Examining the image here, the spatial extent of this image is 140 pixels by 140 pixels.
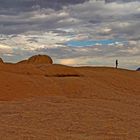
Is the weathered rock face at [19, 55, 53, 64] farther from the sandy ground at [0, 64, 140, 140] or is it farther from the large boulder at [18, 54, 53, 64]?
the sandy ground at [0, 64, 140, 140]

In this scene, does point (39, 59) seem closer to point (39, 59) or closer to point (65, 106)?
point (39, 59)

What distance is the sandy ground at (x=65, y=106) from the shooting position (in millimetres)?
12969

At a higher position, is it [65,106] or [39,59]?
[39,59]

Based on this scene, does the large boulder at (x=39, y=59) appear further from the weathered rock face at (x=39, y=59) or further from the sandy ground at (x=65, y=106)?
the sandy ground at (x=65, y=106)

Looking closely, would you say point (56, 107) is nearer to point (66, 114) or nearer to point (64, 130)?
point (66, 114)

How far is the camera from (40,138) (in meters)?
11.7

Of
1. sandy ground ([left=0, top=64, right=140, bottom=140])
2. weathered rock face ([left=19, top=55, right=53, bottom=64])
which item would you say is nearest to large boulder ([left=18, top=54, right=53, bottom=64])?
weathered rock face ([left=19, top=55, right=53, bottom=64])

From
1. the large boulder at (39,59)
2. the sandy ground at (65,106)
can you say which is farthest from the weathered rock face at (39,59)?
the sandy ground at (65,106)

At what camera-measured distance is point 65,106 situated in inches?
730

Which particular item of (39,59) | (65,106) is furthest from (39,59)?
(65,106)

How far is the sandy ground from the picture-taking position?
1297 centimetres

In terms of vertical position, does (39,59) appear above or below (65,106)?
above

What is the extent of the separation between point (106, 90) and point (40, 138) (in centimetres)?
1576

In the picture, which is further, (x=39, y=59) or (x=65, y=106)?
(x=39, y=59)
